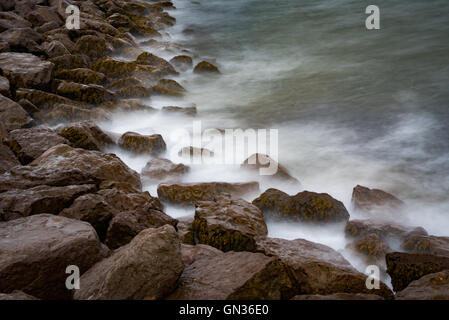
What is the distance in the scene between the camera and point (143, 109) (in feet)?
21.8

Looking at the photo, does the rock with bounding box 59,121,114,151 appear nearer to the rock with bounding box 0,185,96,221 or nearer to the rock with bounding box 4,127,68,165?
the rock with bounding box 4,127,68,165

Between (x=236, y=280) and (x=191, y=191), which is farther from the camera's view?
(x=191, y=191)

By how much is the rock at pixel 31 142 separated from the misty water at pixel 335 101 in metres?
0.98

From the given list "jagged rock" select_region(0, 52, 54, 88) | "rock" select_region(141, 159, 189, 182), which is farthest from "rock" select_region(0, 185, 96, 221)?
"jagged rock" select_region(0, 52, 54, 88)

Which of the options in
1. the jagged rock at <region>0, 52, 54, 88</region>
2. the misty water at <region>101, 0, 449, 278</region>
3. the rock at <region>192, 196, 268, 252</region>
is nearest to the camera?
the rock at <region>192, 196, 268, 252</region>

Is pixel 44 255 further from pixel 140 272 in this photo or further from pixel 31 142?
pixel 31 142

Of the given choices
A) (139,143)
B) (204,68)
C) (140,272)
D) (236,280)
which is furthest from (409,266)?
(204,68)

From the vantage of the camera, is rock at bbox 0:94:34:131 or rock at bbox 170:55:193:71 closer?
rock at bbox 0:94:34:131

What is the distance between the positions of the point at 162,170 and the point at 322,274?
8.51 ft

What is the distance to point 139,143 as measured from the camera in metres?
5.14

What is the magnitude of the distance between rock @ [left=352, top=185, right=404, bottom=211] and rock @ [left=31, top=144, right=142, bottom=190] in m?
2.32

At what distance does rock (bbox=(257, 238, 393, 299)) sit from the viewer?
96.6 inches

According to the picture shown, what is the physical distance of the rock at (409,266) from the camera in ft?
8.64

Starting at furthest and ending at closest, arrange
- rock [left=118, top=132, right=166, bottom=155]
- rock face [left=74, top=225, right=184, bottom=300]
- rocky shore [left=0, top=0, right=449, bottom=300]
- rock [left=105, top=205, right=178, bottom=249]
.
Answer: rock [left=118, top=132, right=166, bottom=155], rock [left=105, top=205, right=178, bottom=249], rocky shore [left=0, top=0, right=449, bottom=300], rock face [left=74, top=225, right=184, bottom=300]
